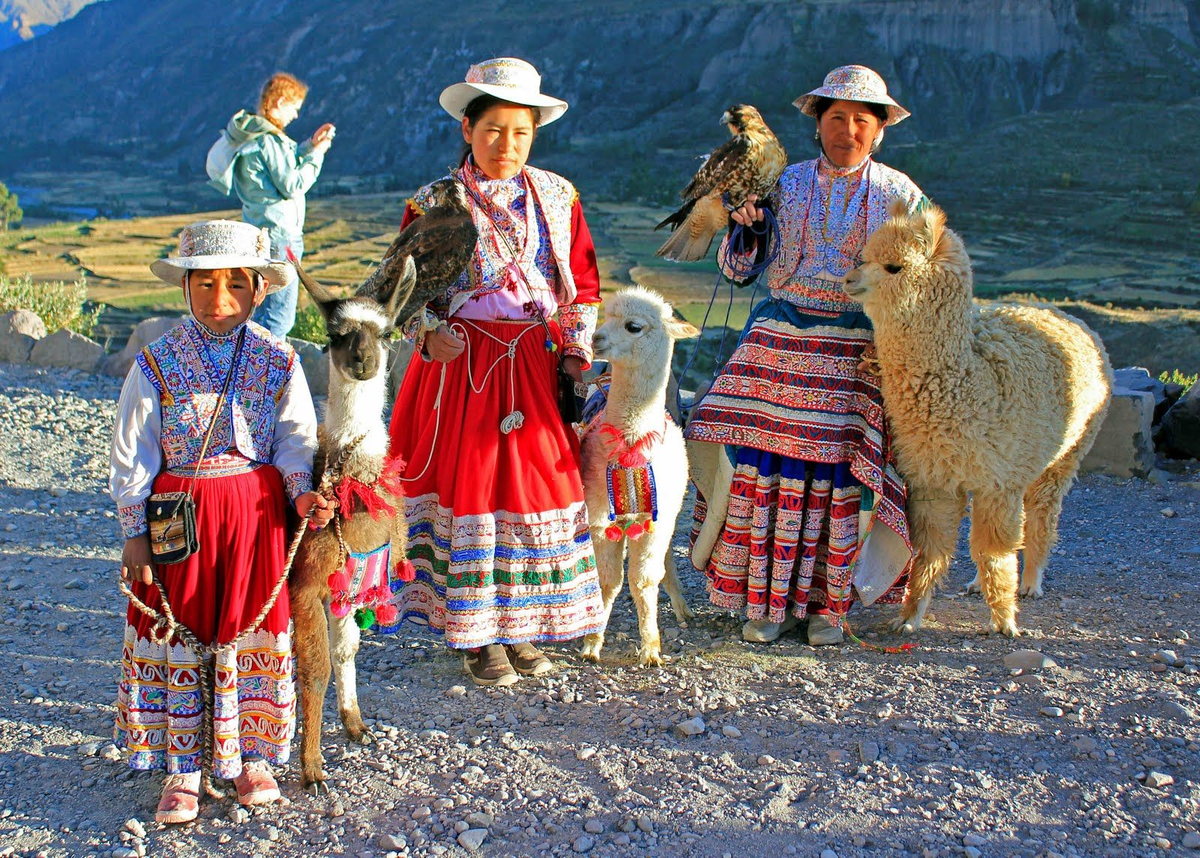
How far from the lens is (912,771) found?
10.0ft

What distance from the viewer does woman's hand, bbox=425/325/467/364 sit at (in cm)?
330

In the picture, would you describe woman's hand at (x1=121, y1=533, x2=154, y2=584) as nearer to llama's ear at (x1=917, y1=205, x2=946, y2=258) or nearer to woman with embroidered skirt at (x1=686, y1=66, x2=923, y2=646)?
woman with embroidered skirt at (x1=686, y1=66, x2=923, y2=646)

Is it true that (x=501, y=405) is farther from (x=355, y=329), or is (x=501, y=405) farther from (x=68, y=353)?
(x=68, y=353)

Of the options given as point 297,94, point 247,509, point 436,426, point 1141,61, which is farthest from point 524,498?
point 1141,61

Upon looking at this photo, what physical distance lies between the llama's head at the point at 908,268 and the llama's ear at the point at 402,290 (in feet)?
5.21

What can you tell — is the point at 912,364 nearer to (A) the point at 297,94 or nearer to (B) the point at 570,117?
(A) the point at 297,94

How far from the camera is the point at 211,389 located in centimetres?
268

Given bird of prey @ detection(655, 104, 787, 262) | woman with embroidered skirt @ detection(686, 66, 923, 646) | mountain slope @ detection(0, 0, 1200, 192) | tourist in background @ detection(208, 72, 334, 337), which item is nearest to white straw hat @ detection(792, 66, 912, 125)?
woman with embroidered skirt @ detection(686, 66, 923, 646)

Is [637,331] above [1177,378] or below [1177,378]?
above

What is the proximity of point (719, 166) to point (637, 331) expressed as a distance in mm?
718

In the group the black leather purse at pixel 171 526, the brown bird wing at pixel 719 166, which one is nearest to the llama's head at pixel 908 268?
the brown bird wing at pixel 719 166

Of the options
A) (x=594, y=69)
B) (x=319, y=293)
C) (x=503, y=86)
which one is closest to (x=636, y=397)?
(x=503, y=86)

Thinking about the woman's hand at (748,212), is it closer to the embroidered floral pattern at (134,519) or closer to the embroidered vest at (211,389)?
the embroidered vest at (211,389)

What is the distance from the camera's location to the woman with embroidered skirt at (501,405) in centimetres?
338
